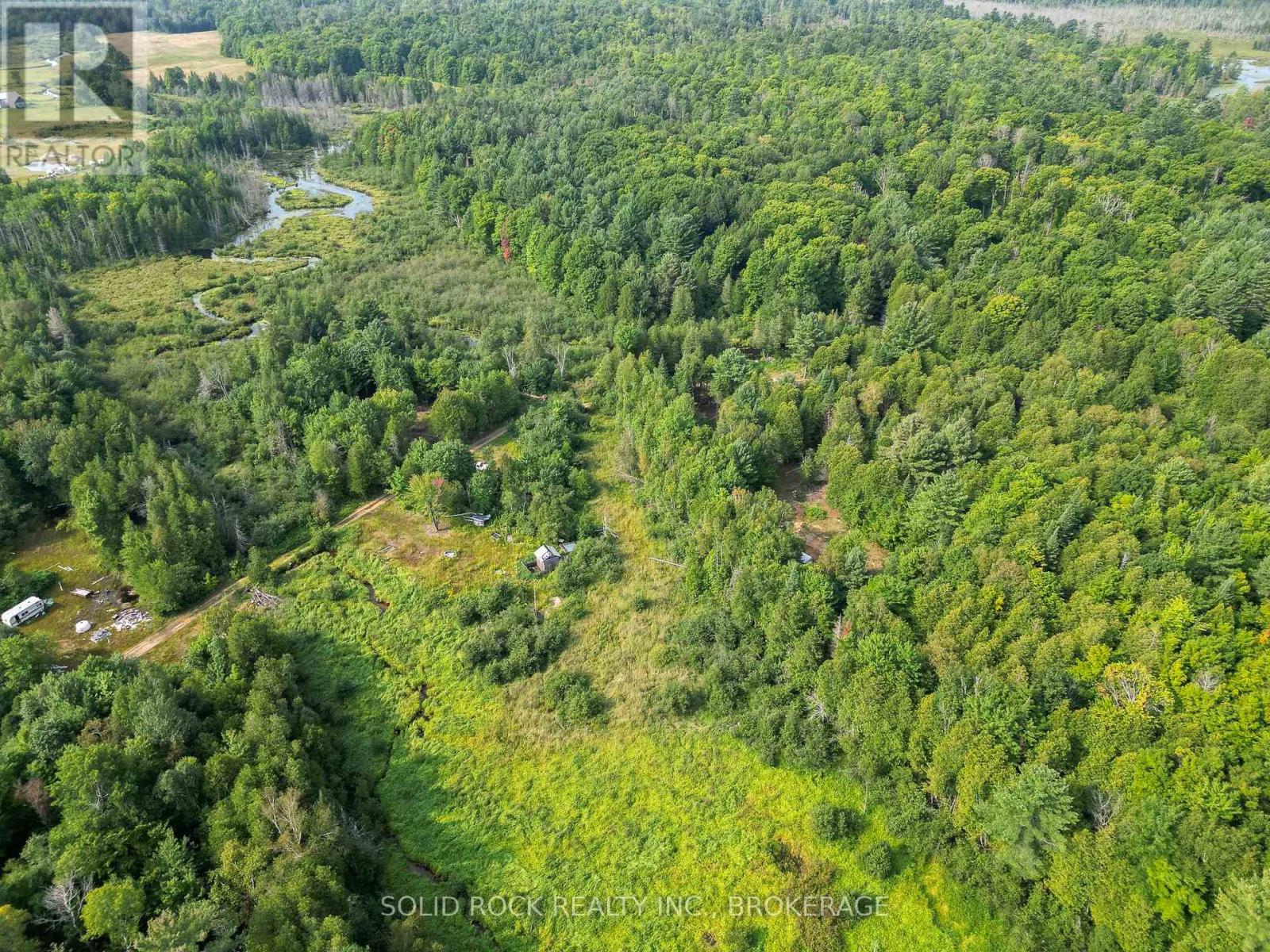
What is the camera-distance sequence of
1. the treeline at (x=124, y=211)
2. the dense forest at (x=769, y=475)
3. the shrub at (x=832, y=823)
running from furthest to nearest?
the treeline at (x=124, y=211)
the shrub at (x=832, y=823)
the dense forest at (x=769, y=475)

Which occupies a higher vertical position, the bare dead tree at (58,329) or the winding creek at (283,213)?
the winding creek at (283,213)

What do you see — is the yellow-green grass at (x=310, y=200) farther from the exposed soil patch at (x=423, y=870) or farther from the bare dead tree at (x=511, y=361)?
the exposed soil patch at (x=423, y=870)

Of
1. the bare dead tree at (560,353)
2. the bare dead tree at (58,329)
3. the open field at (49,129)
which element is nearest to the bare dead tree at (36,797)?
the bare dead tree at (560,353)

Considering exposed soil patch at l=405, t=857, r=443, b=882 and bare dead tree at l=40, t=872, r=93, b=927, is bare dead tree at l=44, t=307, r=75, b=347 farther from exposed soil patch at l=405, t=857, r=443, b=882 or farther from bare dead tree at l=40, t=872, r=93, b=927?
exposed soil patch at l=405, t=857, r=443, b=882

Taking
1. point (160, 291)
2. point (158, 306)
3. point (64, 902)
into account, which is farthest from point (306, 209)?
point (64, 902)

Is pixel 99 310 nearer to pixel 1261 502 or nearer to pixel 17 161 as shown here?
pixel 17 161

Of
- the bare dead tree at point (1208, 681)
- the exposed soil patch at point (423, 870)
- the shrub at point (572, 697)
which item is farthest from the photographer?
the shrub at point (572, 697)

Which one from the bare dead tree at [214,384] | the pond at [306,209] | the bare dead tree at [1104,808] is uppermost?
the pond at [306,209]

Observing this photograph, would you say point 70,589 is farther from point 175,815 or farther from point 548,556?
point 548,556
